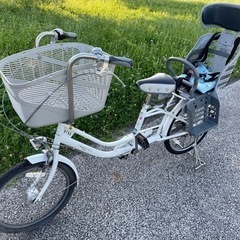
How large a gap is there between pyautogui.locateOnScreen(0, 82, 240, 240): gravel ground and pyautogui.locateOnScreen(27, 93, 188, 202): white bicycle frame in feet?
0.97

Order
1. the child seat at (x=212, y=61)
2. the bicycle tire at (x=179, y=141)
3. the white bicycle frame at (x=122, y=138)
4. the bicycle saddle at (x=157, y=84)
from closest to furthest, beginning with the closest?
the white bicycle frame at (x=122, y=138)
the bicycle saddle at (x=157, y=84)
the child seat at (x=212, y=61)
the bicycle tire at (x=179, y=141)

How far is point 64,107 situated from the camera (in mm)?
1854

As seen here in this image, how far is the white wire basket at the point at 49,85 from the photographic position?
1.68 m

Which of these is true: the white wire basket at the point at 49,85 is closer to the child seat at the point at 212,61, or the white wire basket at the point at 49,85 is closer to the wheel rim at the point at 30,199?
the wheel rim at the point at 30,199

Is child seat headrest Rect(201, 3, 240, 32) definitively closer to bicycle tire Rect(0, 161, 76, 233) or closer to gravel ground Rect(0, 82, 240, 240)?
gravel ground Rect(0, 82, 240, 240)

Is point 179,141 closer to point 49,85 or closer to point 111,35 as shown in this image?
point 49,85

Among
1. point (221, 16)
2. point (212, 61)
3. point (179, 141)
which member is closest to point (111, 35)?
point (212, 61)

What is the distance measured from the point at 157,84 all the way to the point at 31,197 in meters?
1.17

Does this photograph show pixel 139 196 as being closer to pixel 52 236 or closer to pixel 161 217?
pixel 161 217

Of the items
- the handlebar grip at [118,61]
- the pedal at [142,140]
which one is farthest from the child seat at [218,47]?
the handlebar grip at [118,61]

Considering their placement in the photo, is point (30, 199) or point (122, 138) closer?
point (30, 199)

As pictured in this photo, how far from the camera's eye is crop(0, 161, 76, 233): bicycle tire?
207cm

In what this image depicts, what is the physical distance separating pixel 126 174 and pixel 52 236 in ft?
2.86

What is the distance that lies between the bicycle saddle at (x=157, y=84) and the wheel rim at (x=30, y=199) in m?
0.84
